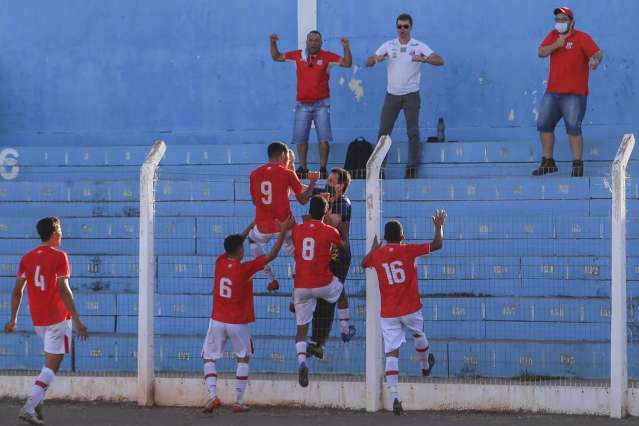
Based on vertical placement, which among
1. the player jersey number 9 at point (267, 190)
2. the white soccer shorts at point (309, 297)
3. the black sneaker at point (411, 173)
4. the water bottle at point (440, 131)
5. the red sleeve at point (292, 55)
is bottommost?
the white soccer shorts at point (309, 297)

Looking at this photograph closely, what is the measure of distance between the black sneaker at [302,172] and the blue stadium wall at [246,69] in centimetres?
141

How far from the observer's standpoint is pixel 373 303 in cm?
1227

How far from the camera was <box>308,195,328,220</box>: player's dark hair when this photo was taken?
483 inches

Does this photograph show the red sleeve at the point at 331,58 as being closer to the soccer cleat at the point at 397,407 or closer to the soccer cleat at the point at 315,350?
the soccer cleat at the point at 315,350

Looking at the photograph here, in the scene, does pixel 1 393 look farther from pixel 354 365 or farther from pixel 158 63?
pixel 158 63

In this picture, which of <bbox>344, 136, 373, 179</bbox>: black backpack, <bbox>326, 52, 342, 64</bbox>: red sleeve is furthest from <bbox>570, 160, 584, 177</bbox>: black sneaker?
<bbox>326, 52, 342, 64</bbox>: red sleeve

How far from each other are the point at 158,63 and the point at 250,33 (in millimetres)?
1280

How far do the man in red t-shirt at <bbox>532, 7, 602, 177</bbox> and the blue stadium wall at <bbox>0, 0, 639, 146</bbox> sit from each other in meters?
1.27

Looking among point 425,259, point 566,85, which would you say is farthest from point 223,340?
point 566,85

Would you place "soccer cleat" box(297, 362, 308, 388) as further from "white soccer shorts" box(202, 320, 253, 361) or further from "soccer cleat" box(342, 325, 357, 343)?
"soccer cleat" box(342, 325, 357, 343)

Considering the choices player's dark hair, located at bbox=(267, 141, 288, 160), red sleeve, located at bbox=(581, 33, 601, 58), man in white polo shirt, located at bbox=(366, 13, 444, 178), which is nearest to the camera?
player's dark hair, located at bbox=(267, 141, 288, 160)

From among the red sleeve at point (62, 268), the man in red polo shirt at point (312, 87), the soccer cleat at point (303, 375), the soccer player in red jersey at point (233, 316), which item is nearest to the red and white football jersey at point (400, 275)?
the soccer cleat at point (303, 375)

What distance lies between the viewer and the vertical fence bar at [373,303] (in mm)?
12180

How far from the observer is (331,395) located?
1235 centimetres
